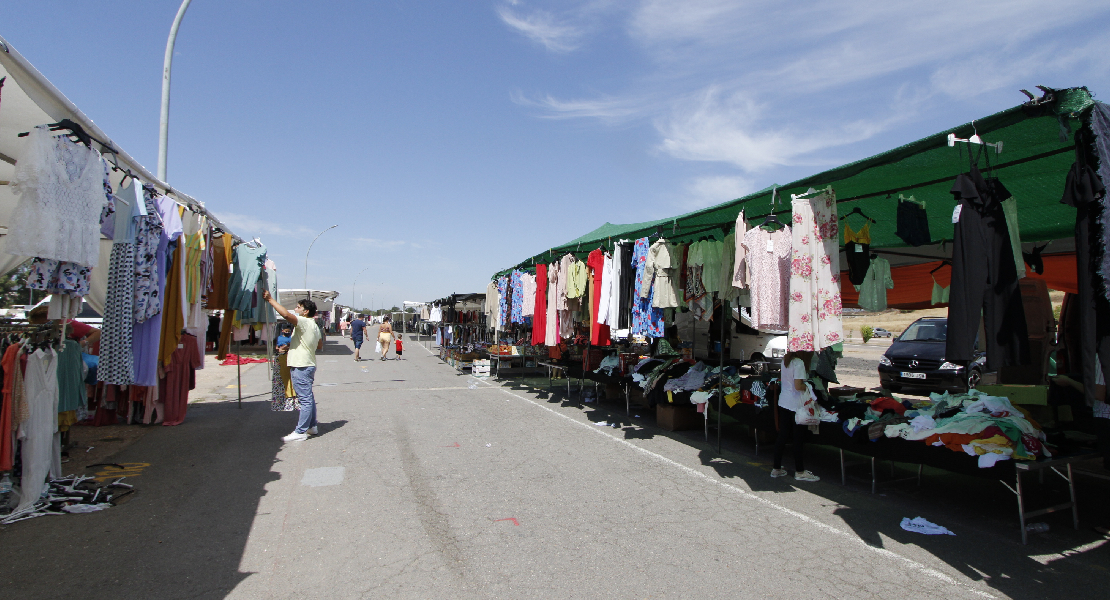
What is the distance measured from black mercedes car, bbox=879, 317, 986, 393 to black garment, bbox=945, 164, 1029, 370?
8493mm

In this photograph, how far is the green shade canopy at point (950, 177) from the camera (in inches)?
150

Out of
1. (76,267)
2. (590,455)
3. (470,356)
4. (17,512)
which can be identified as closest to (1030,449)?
(590,455)

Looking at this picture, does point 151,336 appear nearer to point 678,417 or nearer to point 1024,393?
point 678,417

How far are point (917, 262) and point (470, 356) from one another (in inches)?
520

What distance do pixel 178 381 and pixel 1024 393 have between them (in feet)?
37.2

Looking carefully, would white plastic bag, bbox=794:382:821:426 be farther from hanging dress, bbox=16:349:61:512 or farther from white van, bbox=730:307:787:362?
A: white van, bbox=730:307:787:362

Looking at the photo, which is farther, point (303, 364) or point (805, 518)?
point (303, 364)

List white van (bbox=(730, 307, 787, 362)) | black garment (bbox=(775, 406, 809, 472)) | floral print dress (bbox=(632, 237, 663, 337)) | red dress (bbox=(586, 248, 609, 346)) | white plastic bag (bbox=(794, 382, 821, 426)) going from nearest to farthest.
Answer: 1. white plastic bag (bbox=(794, 382, 821, 426))
2. black garment (bbox=(775, 406, 809, 472))
3. floral print dress (bbox=(632, 237, 663, 337))
4. red dress (bbox=(586, 248, 609, 346))
5. white van (bbox=(730, 307, 787, 362))

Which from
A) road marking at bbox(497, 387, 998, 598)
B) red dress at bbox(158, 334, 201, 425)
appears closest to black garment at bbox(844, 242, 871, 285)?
road marking at bbox(497, 387, 998, 598)

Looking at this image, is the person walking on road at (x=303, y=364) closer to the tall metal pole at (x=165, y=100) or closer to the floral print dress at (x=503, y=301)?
the tall metal pole at (x=165, y=100)

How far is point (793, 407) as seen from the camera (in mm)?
5883

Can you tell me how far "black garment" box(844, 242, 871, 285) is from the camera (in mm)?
7280

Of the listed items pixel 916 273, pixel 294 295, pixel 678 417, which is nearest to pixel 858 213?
pixel 916 273

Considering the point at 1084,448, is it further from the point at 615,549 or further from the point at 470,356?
the point at 470,356
